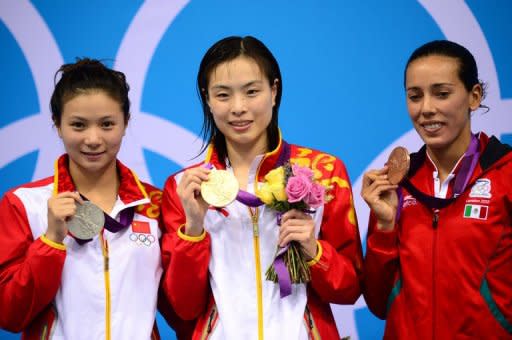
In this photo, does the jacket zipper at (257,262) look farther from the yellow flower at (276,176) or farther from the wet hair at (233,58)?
the wet hair at (233,58)

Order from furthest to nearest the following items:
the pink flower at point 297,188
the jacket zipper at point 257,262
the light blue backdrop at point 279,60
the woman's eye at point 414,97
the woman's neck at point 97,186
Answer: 1. the light blue backdrop at point 279,60
2. the woman's neck at point 97,186
3. the woman's eye at point 414,97
4. the jacket zipper at point 257,262
5. the pink flower at point 297,188

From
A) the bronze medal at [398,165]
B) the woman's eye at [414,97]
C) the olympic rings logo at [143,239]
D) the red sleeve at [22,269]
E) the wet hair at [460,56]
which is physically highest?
the wet hair at [460,56]

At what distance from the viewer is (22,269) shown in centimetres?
226

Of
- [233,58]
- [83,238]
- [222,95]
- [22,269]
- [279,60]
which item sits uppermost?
[279,60]

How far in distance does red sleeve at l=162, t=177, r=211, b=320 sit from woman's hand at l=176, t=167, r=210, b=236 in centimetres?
4

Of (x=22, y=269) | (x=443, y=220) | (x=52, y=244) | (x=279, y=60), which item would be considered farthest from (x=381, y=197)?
(x=279, y=60)

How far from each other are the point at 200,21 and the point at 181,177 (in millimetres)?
1310

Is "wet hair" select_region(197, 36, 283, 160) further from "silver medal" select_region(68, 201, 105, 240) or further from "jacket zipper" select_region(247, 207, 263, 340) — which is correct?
"silver medal" select_region(68, 201, 105, 240)

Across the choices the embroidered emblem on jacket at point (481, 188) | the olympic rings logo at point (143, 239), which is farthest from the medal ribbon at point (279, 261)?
the embroidered emblem on jacket at point (481, 188)

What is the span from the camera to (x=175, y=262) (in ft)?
7.55

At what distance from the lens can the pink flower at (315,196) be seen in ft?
7.18

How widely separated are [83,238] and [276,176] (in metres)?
0.64

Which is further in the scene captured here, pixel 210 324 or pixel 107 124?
pixel 107 124

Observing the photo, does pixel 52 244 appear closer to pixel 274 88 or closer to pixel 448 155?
pixel 274 88
